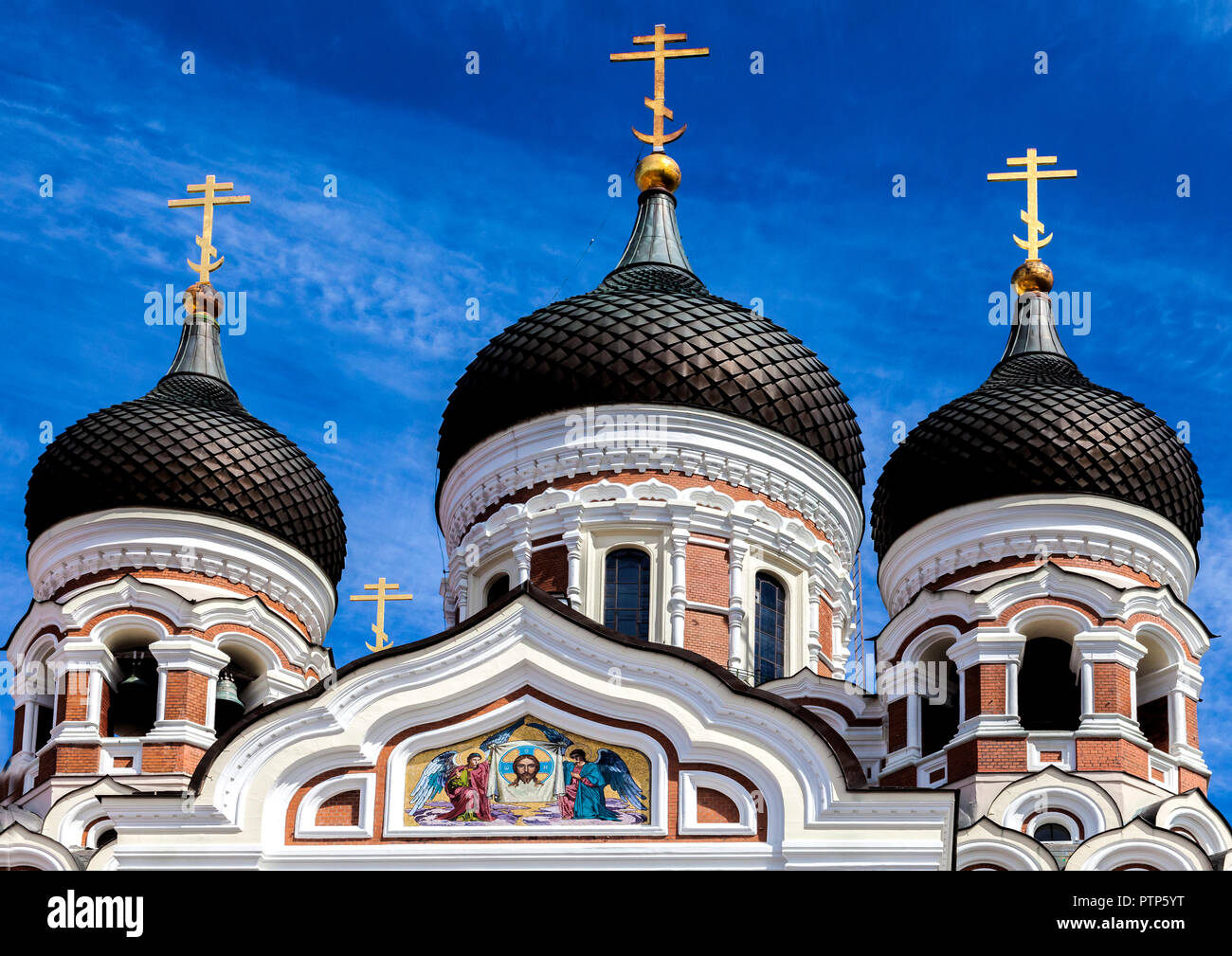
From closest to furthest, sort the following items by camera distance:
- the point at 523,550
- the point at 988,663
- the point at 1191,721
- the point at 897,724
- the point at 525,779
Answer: the point at 525,779
the point at 988,663
the point at 897,724
the point at 1191,721
the point at 523,550

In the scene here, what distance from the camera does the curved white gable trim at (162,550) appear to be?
2300 cm

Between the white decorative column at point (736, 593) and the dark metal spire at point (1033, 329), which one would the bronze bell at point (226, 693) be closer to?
the white decorative column at point (736, 593)

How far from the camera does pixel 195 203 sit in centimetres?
2600

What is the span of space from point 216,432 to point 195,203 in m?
3.42

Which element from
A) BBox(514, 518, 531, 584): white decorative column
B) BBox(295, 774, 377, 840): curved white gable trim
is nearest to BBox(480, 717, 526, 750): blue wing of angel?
BBox(295, 774, 377, 840): curved white gable trim

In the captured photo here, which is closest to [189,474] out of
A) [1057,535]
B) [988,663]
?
[988,663]

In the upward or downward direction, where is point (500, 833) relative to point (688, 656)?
downward

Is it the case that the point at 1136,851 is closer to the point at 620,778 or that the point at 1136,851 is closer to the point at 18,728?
the point at 620,778

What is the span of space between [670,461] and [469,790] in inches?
240

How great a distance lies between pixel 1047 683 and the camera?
21953mm
